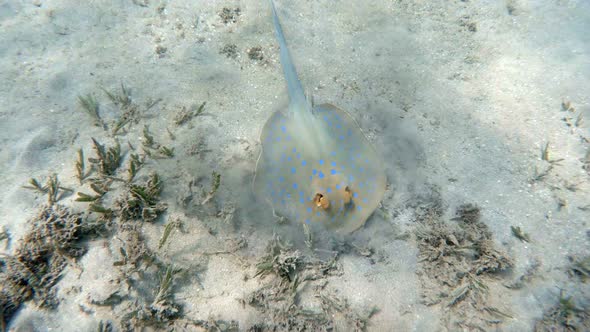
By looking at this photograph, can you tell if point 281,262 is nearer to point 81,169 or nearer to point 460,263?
point 460,263

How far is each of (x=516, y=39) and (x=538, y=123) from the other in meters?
2.00

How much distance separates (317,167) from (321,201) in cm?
56

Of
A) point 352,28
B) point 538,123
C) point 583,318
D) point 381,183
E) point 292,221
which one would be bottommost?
point 583,318

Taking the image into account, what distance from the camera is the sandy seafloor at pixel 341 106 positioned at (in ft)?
11.0

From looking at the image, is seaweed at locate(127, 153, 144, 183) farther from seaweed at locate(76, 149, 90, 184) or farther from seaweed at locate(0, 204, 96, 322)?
seaweed at locate(0, 204, 96, 322)

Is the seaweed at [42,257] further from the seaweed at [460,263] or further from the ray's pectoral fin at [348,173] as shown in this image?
the seaweed at [460,263]

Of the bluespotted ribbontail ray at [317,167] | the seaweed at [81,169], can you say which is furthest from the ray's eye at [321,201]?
the seaweed at [81,169]

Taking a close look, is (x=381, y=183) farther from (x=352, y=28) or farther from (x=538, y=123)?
(x=352, y=28)

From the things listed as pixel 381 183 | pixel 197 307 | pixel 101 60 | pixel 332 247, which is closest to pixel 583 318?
pixel 381 183

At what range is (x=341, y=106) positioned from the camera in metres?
4.78

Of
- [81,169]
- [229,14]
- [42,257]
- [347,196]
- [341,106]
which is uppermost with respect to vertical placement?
[229,14]

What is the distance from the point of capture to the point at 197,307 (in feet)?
10.6

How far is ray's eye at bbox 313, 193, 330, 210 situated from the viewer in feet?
10.7

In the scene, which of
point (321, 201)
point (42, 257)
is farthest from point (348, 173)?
point (42, 257)
